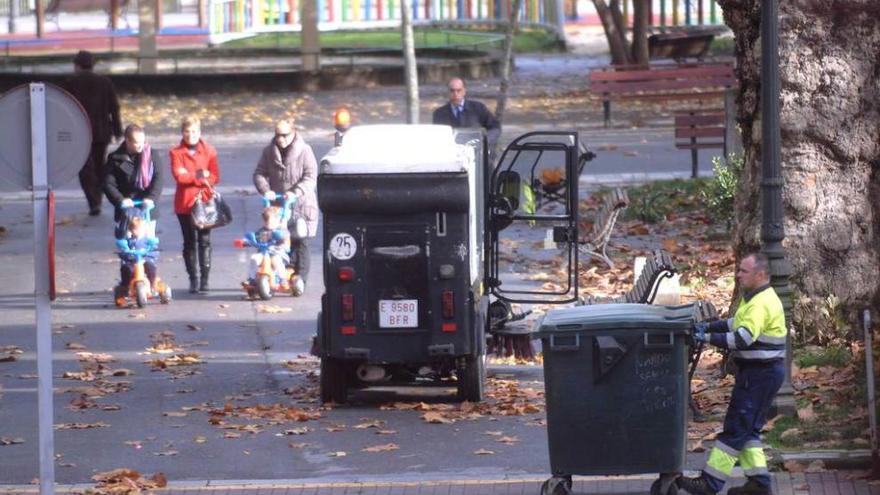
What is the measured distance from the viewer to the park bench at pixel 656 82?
2680cm

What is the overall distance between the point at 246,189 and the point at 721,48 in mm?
20817

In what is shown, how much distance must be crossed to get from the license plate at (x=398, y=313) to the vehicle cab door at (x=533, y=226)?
1.44m

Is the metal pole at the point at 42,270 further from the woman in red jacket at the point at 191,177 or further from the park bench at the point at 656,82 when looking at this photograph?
the park bench at the point at 656,82

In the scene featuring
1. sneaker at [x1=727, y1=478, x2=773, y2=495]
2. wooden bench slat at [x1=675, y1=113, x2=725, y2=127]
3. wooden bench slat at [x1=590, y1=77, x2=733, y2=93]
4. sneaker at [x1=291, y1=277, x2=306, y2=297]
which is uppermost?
wooden bench slat at [x1=590, y1=77, x2=733, y2=93]

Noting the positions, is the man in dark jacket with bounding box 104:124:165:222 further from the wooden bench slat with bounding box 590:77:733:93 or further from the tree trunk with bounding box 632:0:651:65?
the tree trunk with bounding box 632:0:651:65

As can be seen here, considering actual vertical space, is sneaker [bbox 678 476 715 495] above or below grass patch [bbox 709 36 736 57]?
below

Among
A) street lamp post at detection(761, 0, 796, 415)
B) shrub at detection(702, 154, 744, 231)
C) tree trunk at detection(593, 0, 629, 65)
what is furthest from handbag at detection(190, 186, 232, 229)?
tree trunk at detection(593, 0, 629, 65)

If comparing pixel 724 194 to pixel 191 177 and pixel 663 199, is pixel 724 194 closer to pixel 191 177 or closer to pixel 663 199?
pixel 663 199

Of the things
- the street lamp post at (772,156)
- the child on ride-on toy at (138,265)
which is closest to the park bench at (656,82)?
the child on ride-on toy at (138,265)

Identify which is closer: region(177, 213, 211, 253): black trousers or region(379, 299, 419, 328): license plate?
region(379, 299, 419, 328): license plate

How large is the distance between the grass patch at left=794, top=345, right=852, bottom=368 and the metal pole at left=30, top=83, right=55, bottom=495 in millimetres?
5608

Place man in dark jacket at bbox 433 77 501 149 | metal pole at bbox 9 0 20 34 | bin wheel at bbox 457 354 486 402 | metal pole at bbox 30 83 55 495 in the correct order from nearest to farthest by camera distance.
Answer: metal pole at bbox 30 83 55 495 < bin wheel at bbox 457 354 486 402 < man in dark jacket at bbox 433 77 501 149 < metal pole at bbox 9 0 20 34

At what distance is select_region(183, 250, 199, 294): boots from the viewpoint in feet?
50.8

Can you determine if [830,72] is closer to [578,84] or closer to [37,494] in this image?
[37,494]
